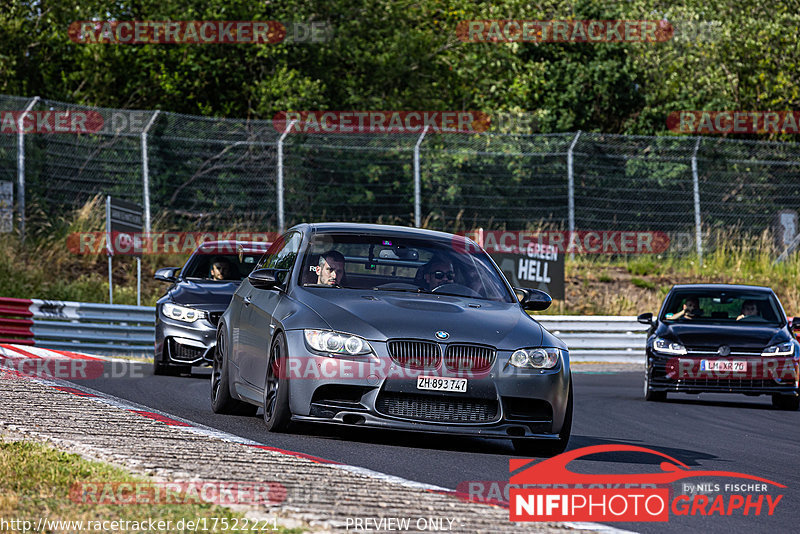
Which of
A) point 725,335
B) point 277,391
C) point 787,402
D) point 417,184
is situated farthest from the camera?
point 417,184

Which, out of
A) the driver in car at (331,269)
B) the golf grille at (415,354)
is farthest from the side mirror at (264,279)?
the golf grille at (415,354)

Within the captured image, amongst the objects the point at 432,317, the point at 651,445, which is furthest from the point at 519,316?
the point at 651,445

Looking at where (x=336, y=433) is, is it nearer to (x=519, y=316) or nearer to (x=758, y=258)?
(x=519, y=316)

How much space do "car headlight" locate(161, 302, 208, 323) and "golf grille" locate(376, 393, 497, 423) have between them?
6.99 metres

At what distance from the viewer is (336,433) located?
30.7 feet

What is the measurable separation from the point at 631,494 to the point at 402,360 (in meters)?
1.92

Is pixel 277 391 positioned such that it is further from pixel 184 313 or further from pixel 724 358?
pixel 724 358

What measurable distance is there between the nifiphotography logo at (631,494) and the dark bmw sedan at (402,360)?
0.45 m

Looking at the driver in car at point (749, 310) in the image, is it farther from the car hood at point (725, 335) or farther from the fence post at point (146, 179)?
the fence post at point (146, 179)

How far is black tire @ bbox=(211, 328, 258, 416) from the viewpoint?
10422mm

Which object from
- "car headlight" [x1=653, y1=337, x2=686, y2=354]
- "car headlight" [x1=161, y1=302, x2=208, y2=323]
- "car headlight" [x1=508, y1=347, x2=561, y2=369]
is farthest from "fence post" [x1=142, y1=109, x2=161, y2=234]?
"car headlight" [x1=508, y1=347, x2=561, y2=369]

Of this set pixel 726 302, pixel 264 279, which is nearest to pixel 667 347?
pixel 726 302

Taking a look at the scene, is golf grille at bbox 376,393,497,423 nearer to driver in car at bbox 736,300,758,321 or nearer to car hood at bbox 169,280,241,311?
car hood at bbox 169,280,241,311

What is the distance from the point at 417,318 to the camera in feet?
28.1
